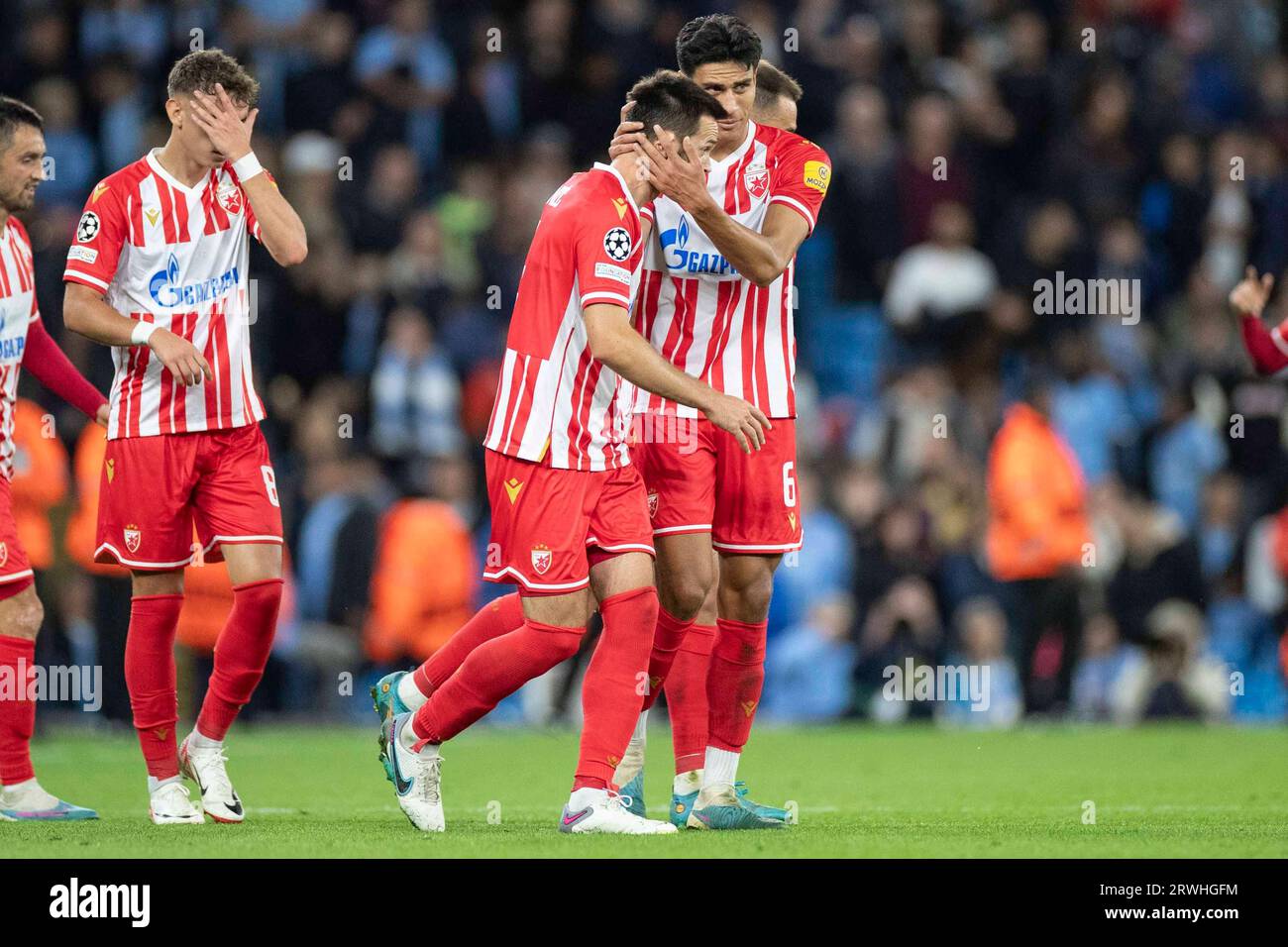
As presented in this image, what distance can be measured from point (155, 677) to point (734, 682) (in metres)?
2.07

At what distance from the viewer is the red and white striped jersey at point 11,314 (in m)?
7.12

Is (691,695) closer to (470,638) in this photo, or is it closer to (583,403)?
(470,638)

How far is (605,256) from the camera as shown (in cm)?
617

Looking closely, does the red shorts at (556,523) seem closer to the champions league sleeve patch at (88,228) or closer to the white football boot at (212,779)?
the white football boot at (212,779)

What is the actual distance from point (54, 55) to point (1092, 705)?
30.7 ft

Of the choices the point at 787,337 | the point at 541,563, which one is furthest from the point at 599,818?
the point at 787,337

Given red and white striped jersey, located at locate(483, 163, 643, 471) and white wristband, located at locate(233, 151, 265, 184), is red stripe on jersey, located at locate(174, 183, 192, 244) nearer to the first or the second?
white wristband, located at locate(233, 151, 265, 184)

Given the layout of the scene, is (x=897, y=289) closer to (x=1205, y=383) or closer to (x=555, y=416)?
(x=1205, y=383)

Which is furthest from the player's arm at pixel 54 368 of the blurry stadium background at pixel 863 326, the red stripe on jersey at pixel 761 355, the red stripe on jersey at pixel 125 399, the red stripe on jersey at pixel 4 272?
the blurry stadium background at pixel 863 326

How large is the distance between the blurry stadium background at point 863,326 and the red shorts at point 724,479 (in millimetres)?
5508

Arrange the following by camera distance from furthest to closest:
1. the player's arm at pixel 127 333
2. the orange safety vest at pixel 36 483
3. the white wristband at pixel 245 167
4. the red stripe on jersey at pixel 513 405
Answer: the orange safety vest at pixel 36 483 → the white wristband at pixel 245 167 → the player's arm at pixel 127 333 → the red stripe on jersey at pixel 513 405

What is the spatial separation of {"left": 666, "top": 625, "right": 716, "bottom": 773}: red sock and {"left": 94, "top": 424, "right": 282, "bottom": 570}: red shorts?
1.49 metres


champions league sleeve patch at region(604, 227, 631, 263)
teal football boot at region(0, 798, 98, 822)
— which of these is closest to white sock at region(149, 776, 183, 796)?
teal football boot at region(0, 798, 98, 822)

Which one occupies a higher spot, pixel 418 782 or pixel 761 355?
pixel 761 355
